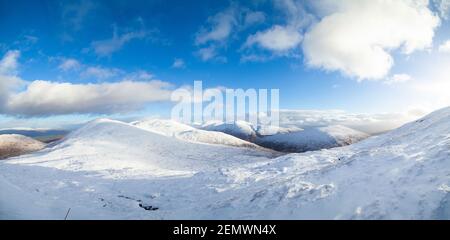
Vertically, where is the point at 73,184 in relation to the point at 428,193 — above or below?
below

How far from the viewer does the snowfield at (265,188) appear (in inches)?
433

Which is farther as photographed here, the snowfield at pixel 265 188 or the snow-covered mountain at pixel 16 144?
the snow-covered mountain at pixel 16 144

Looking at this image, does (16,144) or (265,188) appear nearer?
(265,188)

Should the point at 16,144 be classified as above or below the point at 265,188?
above

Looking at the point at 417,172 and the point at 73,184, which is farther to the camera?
the point at 73,184

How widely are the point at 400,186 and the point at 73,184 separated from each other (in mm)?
23792

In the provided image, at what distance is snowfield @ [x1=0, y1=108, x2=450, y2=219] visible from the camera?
36.1 feet

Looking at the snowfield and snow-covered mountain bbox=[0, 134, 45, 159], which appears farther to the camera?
snow-covered mountain bbox=[0, 134, 45, 159]

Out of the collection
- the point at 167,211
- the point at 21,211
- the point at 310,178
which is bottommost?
the point at 167,211

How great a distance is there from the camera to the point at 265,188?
17.0 meters
